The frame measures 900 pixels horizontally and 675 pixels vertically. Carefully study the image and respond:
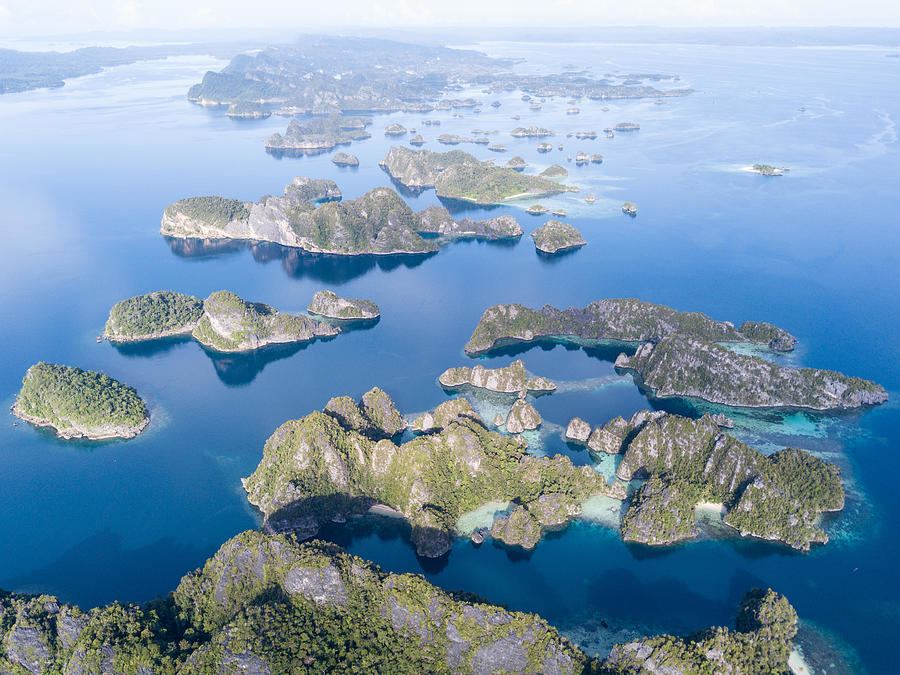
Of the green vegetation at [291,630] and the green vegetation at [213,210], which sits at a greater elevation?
the green vegetation at [213,210]

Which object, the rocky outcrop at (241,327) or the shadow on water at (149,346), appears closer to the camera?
the rocky outcrop at (241,327)

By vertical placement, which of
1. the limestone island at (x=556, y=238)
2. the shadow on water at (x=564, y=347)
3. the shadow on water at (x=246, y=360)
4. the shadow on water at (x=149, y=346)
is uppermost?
the limestone island at (x=556, y=238)

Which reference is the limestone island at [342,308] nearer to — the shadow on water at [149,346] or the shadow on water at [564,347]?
the shadow on water at [149,346]

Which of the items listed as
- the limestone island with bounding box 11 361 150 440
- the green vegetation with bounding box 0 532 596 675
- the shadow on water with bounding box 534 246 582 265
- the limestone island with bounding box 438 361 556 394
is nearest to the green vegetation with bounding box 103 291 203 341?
the limestone island with bounding box 11 361 150 440

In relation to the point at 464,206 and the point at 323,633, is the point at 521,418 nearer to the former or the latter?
the point at 323,633

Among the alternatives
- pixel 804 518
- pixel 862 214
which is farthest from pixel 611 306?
pixel 862 214

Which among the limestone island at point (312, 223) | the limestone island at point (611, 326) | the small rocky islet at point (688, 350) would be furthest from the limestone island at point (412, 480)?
the limestone island at point (312, 223)
